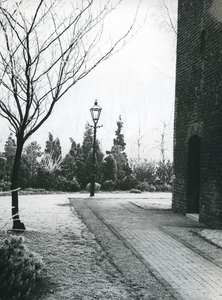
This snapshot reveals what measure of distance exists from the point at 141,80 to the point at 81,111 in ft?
21.1

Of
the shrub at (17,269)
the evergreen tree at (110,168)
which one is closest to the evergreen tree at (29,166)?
the evergreen tree at (110,168)

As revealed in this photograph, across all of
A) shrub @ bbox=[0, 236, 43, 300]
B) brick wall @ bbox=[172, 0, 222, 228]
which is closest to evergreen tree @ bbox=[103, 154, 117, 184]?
brick wall @ bbox=[172, 0, 222, 228]

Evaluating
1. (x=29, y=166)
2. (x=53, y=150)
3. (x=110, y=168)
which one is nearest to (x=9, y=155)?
(x=29, y=166)

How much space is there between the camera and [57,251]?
6473 millimetres

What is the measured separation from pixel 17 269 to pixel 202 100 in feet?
23.3

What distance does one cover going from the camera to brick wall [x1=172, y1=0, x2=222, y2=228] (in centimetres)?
915

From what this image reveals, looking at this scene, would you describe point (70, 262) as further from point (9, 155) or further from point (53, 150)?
point (53, 150)

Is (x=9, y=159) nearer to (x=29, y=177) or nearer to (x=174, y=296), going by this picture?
(x=29, y=177)

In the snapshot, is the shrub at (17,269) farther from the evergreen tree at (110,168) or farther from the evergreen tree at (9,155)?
the evergreen tree at (110,168)

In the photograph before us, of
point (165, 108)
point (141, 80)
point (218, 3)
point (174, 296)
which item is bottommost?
point (174, 296)

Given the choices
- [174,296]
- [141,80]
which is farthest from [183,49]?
[141,80]

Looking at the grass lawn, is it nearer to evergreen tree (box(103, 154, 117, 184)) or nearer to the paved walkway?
the paved walkway

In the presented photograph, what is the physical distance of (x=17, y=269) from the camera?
4301 millimetres

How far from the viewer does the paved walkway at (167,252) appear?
4.84 metres
